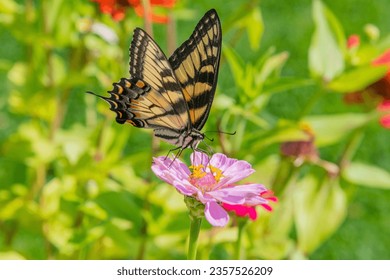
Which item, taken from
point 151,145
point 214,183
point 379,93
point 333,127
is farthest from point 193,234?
point 379,93

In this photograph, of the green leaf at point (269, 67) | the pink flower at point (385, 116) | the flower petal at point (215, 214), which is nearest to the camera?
the flower petal at point (215, 214)

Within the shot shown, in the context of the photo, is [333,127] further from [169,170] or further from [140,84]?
[169,170]

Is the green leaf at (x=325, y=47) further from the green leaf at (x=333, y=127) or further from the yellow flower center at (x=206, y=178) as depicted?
the yellow flower center at (x=206, y=178)

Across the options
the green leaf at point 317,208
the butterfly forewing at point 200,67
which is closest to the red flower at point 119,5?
the butterfly forewing at point 200,67

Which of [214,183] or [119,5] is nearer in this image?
[214,183]

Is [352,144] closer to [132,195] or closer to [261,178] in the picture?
[261,178]
